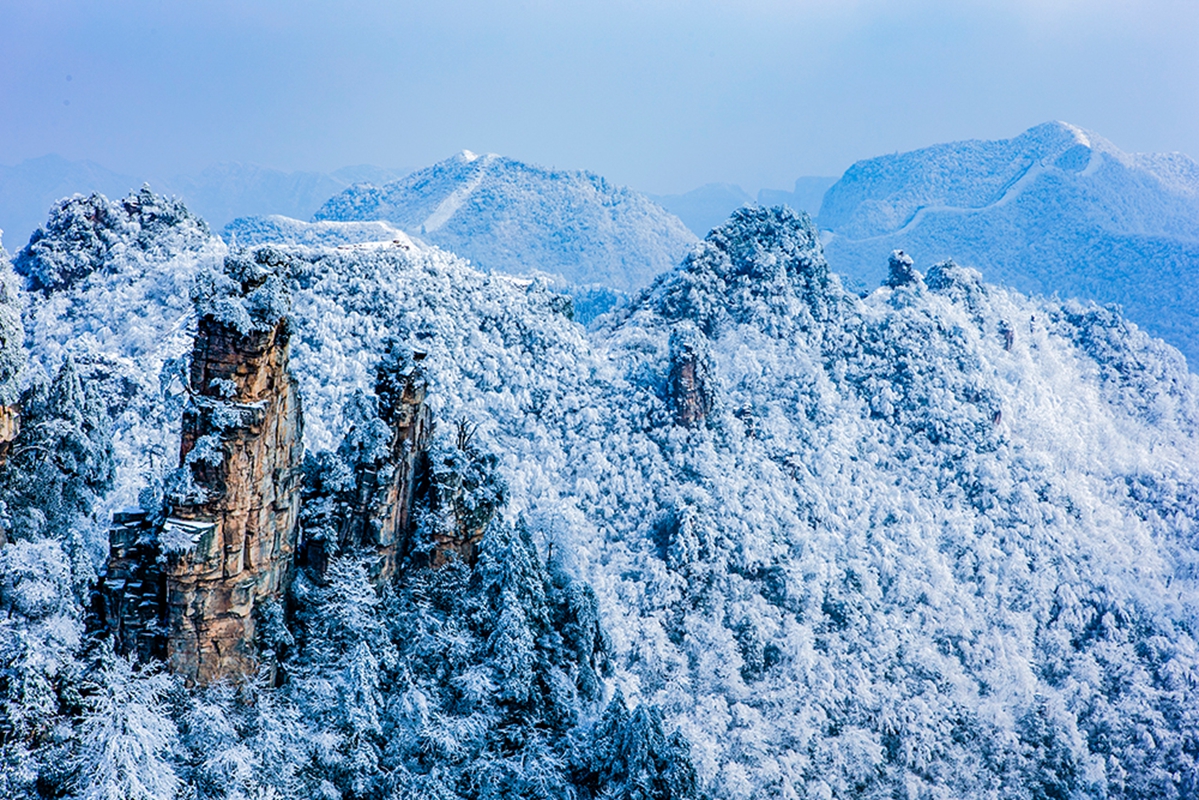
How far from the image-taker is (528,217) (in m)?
177

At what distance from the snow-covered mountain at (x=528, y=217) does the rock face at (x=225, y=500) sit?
13231 cm

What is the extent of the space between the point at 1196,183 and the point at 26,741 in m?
224

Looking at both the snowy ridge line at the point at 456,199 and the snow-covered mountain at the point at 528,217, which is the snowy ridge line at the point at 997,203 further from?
the snowy ridge line at the point at 456,199

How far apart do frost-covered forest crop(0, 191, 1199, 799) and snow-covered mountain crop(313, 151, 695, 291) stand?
78.7 meters

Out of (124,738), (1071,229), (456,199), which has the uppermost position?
(456,199)

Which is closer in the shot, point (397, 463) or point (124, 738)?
point (124, 738)

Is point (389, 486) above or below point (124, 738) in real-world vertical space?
above

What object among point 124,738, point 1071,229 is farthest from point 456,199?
point 124,738

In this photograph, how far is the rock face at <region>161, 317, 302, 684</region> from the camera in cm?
2361

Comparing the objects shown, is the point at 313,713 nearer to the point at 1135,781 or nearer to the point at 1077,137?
the point at 1135,781

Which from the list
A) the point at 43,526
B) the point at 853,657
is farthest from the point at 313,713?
the point at 853,657

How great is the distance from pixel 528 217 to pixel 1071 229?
11448 centimetres

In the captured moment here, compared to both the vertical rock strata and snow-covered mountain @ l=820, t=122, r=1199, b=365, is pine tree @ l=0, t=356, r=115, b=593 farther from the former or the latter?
snow-covered mountain @ l=820, t=122, r=1199, b=365

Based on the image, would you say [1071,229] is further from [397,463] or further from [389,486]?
[389,486]
